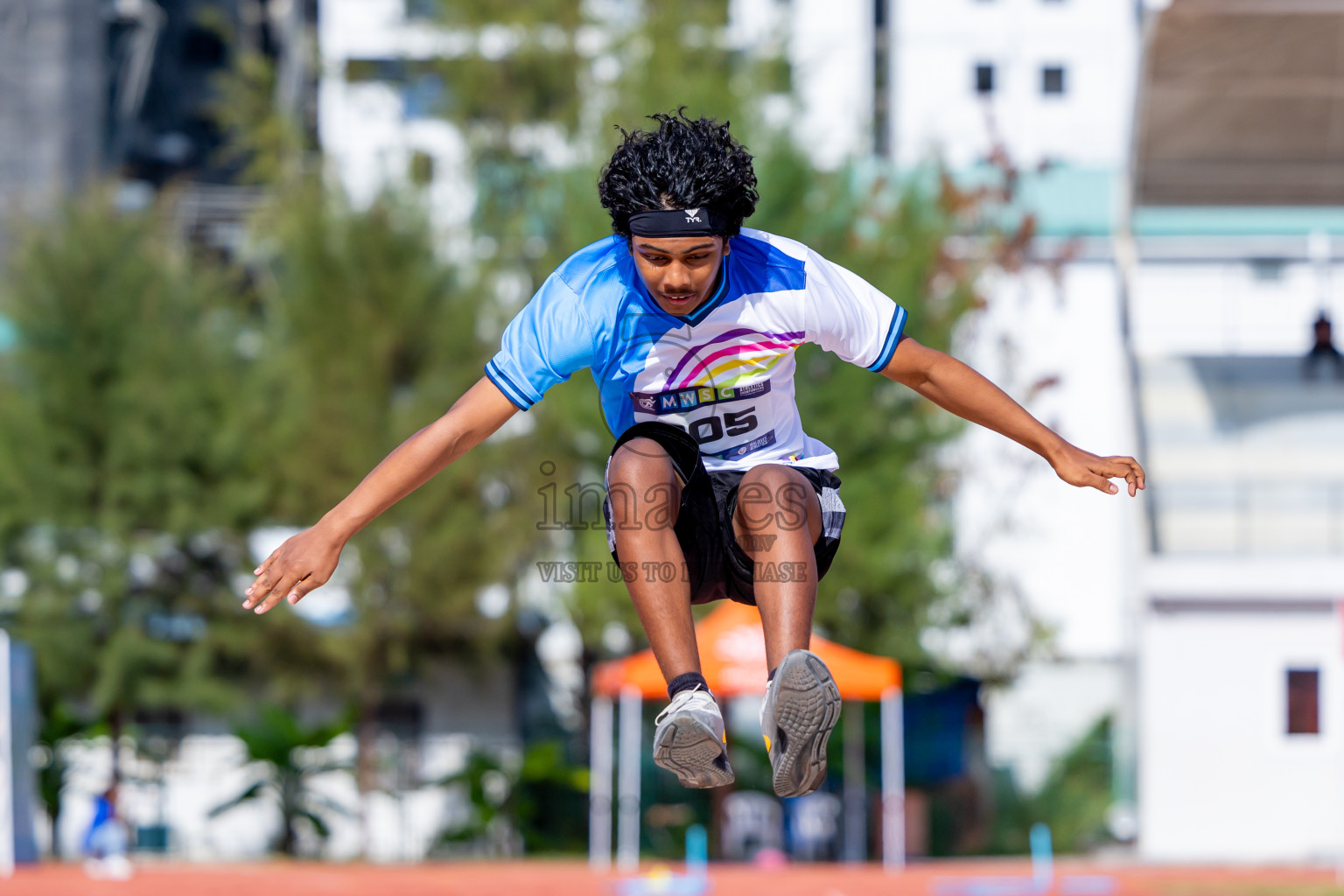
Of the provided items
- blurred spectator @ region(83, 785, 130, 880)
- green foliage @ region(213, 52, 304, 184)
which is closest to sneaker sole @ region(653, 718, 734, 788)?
blurred spectator @ region(83, 785, 130, 880)

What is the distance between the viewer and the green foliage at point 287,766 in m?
23.8

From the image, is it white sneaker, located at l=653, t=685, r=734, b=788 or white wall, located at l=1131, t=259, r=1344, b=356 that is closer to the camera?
white sneaker, located at l=653, t=685, r=734, b=788

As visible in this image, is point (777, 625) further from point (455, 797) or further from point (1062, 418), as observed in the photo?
point (1062, 418)

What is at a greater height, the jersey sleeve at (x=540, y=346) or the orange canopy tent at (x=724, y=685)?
the jersey sleeve at (x=540, y=346)

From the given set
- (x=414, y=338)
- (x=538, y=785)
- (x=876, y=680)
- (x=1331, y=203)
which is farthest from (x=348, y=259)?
(x=1331, y=203)

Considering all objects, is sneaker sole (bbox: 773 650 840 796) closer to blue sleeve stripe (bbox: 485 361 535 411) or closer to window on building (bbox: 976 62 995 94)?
blue sleeve stripe (bbox: 485 361 535 411)

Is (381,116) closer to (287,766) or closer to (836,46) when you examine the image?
(836,46)

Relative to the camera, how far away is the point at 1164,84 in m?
21.4

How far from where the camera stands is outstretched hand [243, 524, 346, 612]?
4.48 m

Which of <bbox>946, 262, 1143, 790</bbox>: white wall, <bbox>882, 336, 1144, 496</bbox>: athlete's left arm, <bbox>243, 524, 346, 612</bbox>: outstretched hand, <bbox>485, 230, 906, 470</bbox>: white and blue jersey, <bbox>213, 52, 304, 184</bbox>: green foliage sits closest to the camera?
<bbox>243, 524, 346, 612</bbox>: outstretched hand

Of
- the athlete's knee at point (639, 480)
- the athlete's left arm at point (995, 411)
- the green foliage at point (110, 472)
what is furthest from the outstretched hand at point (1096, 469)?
the green foliage at point (110, 472)

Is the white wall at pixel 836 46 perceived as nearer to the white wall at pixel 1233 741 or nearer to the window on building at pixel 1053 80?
the window on building at pixel 1053 80

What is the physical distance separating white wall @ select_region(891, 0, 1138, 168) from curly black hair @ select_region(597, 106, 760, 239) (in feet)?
114

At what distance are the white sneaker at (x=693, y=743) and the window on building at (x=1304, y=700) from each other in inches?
817
